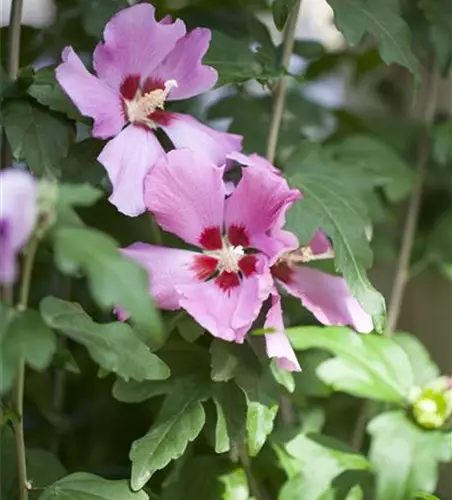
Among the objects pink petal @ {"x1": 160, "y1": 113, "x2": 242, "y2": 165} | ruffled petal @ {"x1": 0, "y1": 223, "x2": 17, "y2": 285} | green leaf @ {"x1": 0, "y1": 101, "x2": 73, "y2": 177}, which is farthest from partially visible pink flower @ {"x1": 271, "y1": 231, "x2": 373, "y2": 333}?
ruffled petal @ {"x1": 0, "y1": 223, "x2": 17, "y2": 285}

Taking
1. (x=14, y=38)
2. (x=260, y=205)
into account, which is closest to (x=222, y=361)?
(x=260, y=205)

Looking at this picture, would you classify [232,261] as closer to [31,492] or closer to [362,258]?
[362,258]

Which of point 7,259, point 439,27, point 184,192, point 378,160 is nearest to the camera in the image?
point 7,259

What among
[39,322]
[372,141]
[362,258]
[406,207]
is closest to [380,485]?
[362,258]

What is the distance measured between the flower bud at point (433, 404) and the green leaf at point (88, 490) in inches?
11.0

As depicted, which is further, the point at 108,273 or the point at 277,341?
the point at 277,341

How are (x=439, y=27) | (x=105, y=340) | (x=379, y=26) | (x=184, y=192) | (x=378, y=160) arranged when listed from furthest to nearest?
1. (x=378, y=160)
2. (x=439, y=27)
3. (x=379, y=26)
4. (x=184, y=192)
5. (x=105, y=340)

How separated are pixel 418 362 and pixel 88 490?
17.9 inches

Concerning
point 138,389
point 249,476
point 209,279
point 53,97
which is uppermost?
point 53,97

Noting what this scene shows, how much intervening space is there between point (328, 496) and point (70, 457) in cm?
37

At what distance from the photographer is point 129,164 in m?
0.73

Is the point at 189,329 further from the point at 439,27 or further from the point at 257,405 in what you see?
the point at 439,27

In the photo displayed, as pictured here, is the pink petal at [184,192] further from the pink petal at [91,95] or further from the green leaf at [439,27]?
the green leaf at [439,27]

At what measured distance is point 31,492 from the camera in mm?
757
